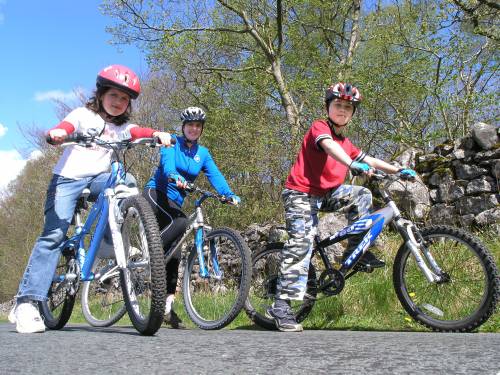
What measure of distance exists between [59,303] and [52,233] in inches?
33.2

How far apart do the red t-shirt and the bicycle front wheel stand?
2.63 feet

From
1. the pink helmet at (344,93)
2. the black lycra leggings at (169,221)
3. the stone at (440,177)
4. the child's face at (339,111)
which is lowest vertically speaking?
the black lycra leggings at (169,221)

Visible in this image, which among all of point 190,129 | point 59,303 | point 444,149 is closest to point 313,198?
point 190,129

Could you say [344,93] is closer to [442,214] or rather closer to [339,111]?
[339,111]

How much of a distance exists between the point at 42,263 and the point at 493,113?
13814 mm

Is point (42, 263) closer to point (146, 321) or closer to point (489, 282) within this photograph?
point (146, 321)

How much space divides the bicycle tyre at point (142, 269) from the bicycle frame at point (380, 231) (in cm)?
173

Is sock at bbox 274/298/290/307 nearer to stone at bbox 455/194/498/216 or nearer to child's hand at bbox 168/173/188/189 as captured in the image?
child's hand at bbox 168/173/188/189

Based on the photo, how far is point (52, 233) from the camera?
4352mm

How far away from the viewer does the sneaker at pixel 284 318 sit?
450 centimetres

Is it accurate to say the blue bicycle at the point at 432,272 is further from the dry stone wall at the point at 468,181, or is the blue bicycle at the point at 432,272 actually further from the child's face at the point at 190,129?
the dry stone wall at the point at 468,181

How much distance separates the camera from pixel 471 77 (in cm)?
1734

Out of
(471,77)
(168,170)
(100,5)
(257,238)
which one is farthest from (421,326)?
(100,5)

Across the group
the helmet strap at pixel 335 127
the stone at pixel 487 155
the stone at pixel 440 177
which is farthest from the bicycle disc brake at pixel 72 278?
the stone at pixel 487 155
